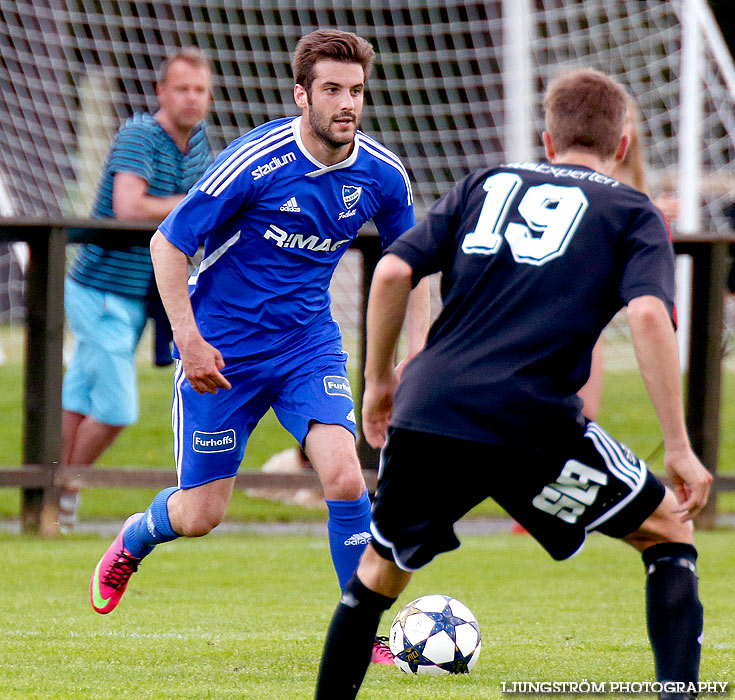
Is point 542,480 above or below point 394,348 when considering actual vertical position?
below

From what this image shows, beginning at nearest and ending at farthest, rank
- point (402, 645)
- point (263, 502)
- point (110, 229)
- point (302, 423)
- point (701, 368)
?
point (402, 645), point (302, 423), point (110, 229), point (701, 368), point (263, 502)

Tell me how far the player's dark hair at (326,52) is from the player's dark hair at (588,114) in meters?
1.38

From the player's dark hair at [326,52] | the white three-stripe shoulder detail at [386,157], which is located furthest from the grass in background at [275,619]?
the player's dark hair at [326,52]

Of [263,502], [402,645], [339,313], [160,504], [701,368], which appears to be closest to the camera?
[402,645]

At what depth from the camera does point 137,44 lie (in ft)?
53.3

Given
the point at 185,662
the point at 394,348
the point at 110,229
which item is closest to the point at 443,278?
the point at 394,348

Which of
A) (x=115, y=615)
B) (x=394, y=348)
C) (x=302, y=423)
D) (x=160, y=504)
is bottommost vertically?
(x=115, y=615)

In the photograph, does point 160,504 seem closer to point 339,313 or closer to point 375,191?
point 375,191

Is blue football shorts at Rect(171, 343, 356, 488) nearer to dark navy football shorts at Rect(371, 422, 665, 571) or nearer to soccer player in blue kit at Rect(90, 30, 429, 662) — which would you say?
soccer player in blue kit at Rect(90, 30, 429, 662)

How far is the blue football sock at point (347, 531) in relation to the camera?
185 inches

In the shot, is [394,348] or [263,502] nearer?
[394,348]

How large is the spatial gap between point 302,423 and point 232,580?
1.84 meters

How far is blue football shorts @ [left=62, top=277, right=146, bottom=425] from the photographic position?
25.2 feet

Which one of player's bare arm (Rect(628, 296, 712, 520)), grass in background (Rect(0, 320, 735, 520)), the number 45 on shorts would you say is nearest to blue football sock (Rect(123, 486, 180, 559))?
the number 45 on shorts
